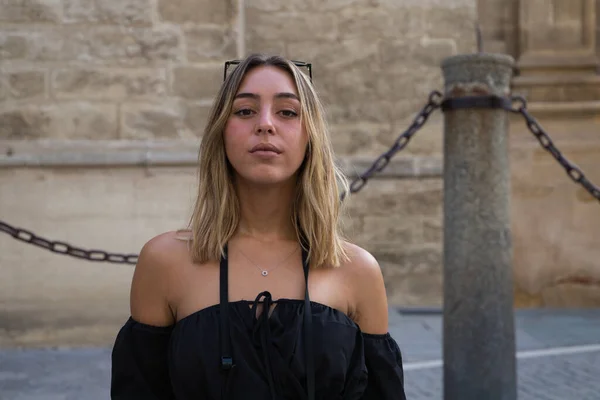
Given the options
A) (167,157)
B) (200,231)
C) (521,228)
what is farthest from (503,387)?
(521,228)

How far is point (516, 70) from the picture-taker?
24.6 ft

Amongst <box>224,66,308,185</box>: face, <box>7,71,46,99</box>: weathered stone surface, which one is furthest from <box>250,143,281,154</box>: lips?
<box>7,71,46,99</box>: weathered stone surface

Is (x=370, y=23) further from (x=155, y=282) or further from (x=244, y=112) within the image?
(x=155, y=282)

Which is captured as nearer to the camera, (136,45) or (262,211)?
(262,211)

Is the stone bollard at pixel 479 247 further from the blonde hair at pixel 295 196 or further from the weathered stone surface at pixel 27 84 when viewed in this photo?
the weathered stone surface at pixel 27 84

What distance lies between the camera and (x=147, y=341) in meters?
1.44

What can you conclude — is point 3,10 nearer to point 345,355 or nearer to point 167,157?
point 167,157

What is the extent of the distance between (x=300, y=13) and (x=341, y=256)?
5236 mm

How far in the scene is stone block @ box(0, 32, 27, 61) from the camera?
17.4ft

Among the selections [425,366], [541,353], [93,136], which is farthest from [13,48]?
[541,353]

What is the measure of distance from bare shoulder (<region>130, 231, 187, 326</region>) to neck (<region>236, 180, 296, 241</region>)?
14 cm

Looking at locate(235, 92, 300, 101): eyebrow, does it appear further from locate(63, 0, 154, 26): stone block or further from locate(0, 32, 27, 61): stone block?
locate(0, 32, 27, 61): stone block

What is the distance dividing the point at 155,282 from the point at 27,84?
4397 millimetres

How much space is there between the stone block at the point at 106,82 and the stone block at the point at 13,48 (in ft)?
0.98
